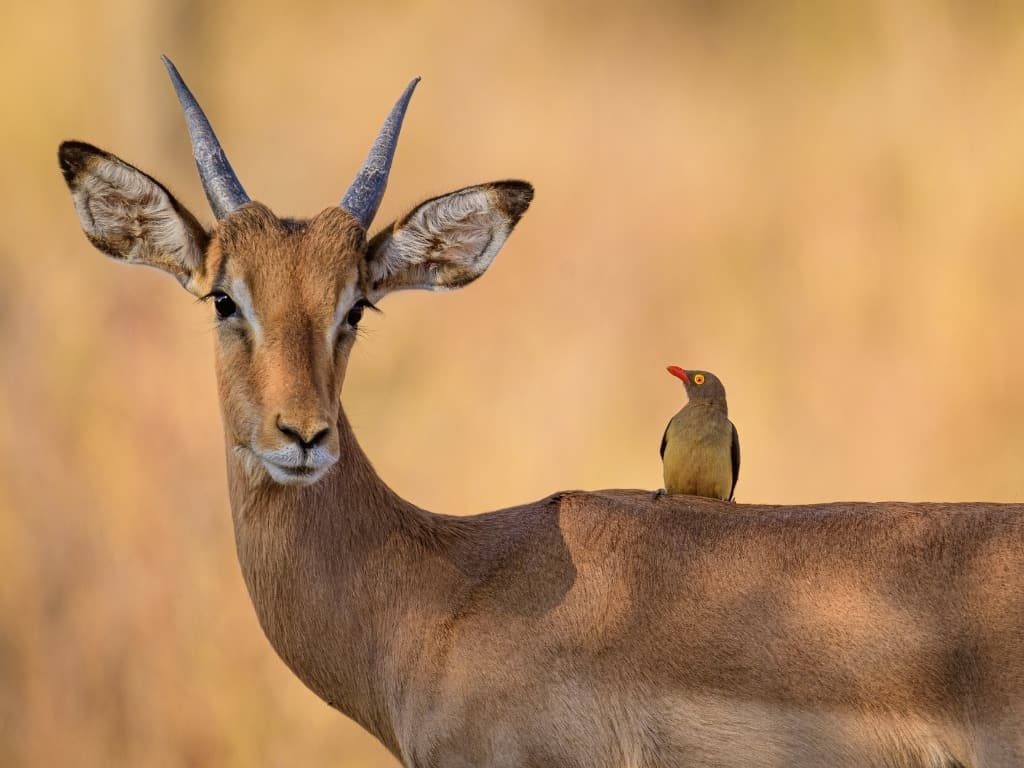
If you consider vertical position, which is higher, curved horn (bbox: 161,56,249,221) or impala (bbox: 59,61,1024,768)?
curved horn (bbox: 161,56,249,221)

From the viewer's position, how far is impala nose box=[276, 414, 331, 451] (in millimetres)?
6051

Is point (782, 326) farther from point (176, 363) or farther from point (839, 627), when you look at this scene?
point (839, 627)

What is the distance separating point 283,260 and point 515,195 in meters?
1.14

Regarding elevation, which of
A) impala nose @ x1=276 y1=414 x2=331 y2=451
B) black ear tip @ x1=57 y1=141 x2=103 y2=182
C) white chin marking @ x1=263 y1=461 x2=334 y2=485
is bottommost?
white chin marking @ x1=263 y1=461 x2=334 y2=485

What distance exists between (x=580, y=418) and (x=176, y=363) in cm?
341

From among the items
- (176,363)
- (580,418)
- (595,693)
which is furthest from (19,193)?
(595,693)

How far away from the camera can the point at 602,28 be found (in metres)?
14.2

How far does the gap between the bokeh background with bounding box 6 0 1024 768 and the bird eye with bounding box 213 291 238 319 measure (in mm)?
6112

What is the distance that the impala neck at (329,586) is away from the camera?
6.88 meters

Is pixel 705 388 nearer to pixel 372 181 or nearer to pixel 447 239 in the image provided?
pixel 447 239

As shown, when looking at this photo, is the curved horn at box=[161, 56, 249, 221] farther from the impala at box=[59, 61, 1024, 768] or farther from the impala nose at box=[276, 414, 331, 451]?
the impala nose at box=[276, 414, 331, 451]

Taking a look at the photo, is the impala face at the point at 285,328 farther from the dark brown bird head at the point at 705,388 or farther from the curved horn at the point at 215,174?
the dark brown bird head at the point at 705,388

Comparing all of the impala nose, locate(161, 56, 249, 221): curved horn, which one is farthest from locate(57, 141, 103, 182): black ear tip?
the impala nose

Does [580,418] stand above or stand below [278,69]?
below
